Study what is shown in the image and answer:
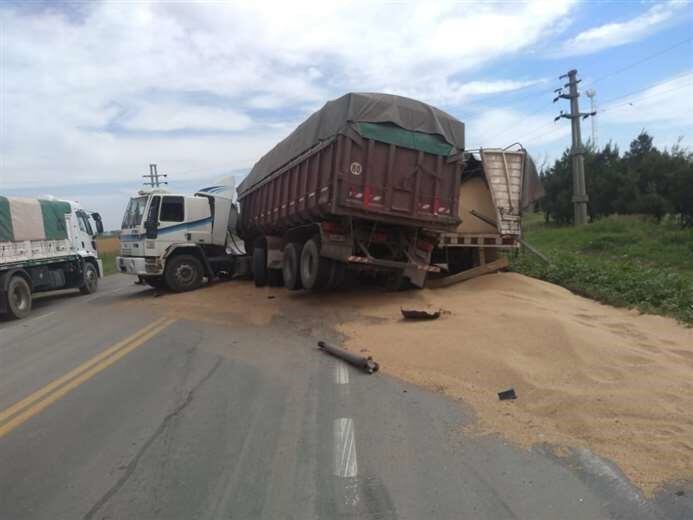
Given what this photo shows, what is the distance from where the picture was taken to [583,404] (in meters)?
5.11

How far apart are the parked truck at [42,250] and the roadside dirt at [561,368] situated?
8.82 metres

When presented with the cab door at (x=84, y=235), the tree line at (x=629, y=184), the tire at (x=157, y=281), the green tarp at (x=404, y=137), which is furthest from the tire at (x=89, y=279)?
the tree line at (x=629, y=184)

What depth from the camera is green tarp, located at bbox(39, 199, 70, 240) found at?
1609 cm

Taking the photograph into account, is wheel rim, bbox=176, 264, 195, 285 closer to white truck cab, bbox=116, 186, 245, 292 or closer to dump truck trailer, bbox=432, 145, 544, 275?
white truck cab, bbox=116, 186, 245, 292

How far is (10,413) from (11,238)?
1007cm

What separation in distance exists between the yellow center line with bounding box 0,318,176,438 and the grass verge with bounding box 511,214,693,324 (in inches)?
306

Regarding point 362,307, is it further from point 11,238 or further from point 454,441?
point 11,238

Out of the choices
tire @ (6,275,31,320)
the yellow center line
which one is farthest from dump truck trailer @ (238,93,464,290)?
tire @ (6,275,31,320)

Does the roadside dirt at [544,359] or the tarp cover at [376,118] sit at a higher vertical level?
the tarp cover at [376,118]

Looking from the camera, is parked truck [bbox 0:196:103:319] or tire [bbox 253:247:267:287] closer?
parked truck [bbox 0:196:103:319]

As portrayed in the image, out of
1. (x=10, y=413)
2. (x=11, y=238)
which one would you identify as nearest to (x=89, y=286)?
(x=11, y=238)

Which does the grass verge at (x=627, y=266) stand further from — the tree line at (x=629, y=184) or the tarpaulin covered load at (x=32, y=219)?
the tarpaulin covered load at (x=32, y=219)

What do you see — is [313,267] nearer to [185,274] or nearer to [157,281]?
[185,274]

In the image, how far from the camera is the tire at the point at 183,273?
1623 centimetres
